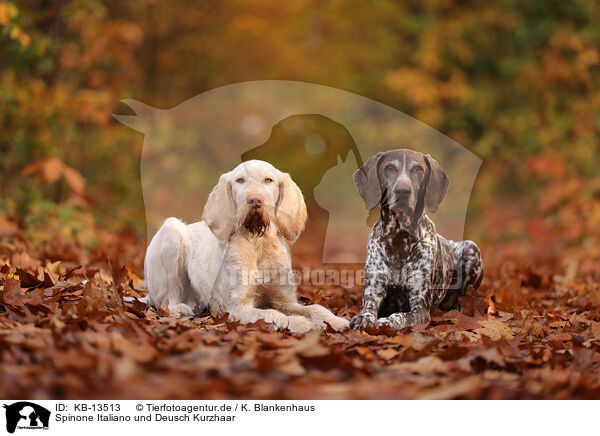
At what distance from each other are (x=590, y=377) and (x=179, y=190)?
21.8 ft

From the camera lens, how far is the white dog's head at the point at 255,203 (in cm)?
446

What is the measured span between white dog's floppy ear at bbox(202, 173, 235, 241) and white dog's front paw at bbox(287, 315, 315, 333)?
31.6 inches

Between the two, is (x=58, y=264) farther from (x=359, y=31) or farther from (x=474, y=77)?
(x=359, y=31)

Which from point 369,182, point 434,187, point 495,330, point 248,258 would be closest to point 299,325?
point 248,258

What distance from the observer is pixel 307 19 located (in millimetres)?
20875

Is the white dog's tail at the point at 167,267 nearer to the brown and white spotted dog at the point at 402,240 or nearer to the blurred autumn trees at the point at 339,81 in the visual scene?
the brown and white spotted dog at the point at 402,240

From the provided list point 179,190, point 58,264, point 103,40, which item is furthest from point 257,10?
point 58,264

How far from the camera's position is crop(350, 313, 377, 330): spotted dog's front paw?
14.6ft

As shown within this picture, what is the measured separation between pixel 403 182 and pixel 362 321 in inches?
41.5

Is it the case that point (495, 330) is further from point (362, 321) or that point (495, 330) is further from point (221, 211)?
point (221, 211)

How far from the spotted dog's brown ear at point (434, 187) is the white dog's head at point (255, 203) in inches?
37.6
